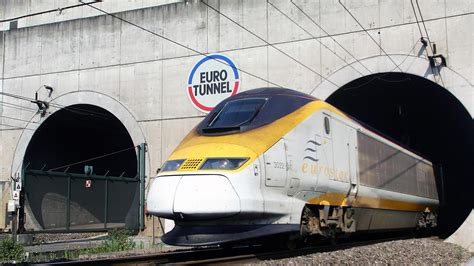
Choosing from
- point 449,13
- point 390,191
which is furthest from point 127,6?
point 390,191

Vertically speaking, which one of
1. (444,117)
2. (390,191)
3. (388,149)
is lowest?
(390,191)

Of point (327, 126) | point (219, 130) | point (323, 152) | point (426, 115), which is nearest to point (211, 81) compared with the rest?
point (426, 115)

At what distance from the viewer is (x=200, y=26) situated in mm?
23766

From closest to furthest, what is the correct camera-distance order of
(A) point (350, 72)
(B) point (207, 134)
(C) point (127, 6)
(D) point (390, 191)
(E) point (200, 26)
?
(B) point (207, 134) → (D) point (390, 191) → (A) point (350, 72) → (E) point (200, 26) → (C) point (127, 6)

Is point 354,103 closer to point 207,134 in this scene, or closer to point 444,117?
point 444,117

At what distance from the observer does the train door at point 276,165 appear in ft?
30.9

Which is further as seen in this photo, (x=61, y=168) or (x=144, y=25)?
(x=61, y=168)

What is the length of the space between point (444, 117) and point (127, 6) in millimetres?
15912

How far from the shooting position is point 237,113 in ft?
34.7

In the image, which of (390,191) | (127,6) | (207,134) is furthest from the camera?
(127,6)

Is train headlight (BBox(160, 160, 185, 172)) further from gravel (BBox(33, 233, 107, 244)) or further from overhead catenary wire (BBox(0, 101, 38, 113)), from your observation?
overhead catenary wire (BBox(0, 101, 38, 113))

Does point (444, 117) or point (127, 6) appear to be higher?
point (127, 6)

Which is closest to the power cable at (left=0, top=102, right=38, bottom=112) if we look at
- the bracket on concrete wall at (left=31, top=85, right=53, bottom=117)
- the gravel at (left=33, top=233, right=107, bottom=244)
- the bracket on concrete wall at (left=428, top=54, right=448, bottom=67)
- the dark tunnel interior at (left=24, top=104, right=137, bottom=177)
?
the bracket on concrete wall at (left=31, top=85, right=53, bottom=117)

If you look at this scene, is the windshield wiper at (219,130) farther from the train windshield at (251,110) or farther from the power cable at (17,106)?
the power cable at (17,106)
